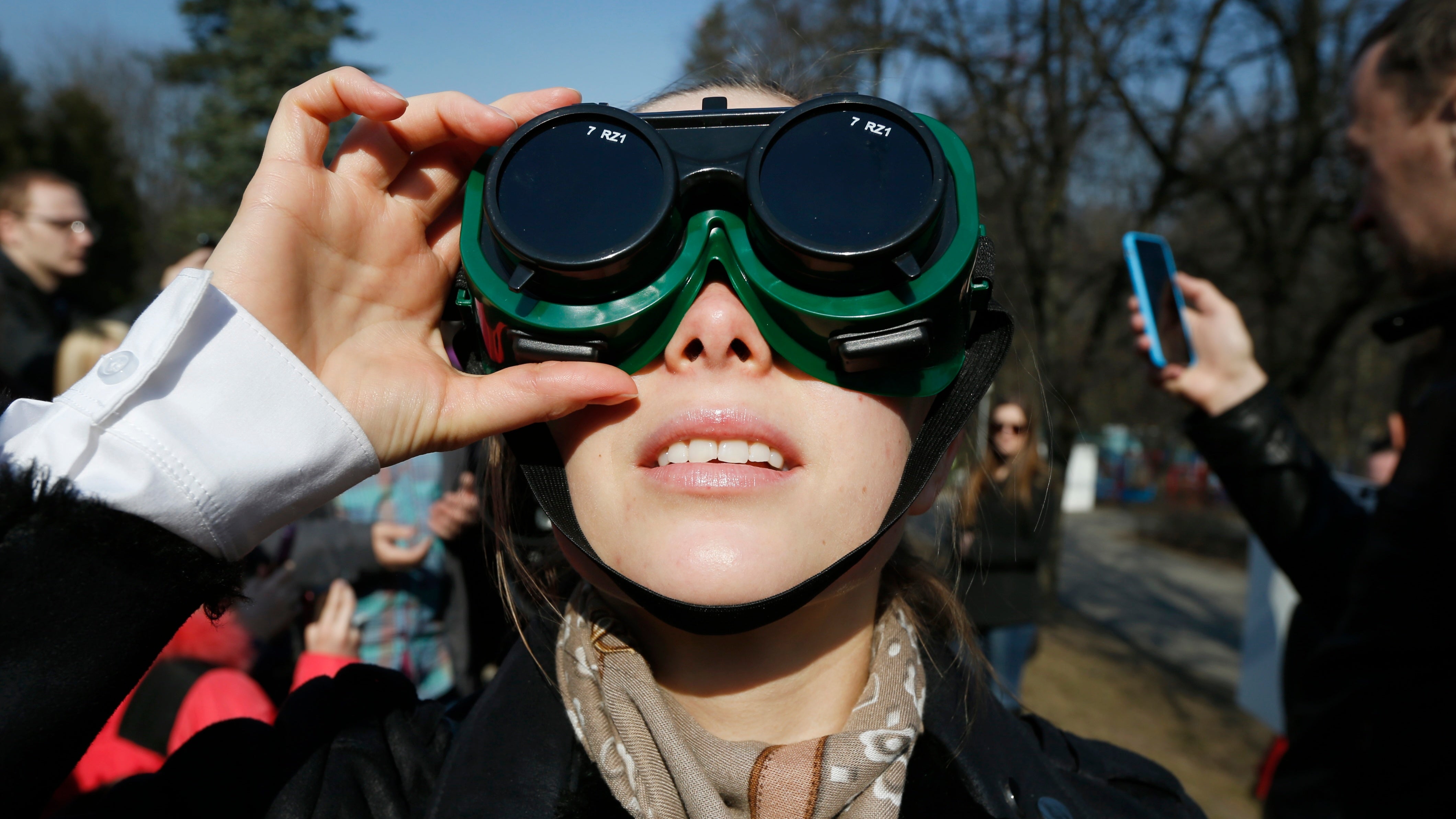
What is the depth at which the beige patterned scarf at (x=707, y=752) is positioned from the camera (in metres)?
1.41

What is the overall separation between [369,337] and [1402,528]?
2.50 meters

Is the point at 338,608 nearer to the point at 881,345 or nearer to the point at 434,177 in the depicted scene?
the point at 434,177

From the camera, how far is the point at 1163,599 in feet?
44.2

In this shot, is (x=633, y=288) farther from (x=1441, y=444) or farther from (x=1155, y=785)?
(x=1441, y=444)

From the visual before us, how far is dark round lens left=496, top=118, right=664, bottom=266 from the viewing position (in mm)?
1318

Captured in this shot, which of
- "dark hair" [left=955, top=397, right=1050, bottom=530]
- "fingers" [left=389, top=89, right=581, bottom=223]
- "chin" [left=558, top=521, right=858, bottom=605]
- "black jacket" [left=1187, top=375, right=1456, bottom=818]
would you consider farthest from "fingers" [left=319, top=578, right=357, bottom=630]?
"dark hair" [left=955, top=397, right=1050, bottom=530]

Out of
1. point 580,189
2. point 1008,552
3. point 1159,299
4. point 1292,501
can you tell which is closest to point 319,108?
point 580,189

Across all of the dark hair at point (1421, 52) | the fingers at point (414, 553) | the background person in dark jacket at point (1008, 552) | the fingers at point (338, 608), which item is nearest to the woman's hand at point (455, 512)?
the fingers at point (414, 553)

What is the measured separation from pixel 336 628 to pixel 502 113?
2334mm

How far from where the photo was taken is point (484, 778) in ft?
4.62

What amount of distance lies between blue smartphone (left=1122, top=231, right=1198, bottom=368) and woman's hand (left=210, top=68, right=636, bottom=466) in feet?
6.85

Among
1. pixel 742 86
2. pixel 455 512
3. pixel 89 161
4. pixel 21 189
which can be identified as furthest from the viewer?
pixel 89 161

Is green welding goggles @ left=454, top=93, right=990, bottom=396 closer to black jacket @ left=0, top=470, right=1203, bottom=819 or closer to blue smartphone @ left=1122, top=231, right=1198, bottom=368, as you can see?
black jacket @ left=0, top=470, right=1203, bottom=819

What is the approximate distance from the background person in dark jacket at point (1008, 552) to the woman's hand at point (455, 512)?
3.11 metres
